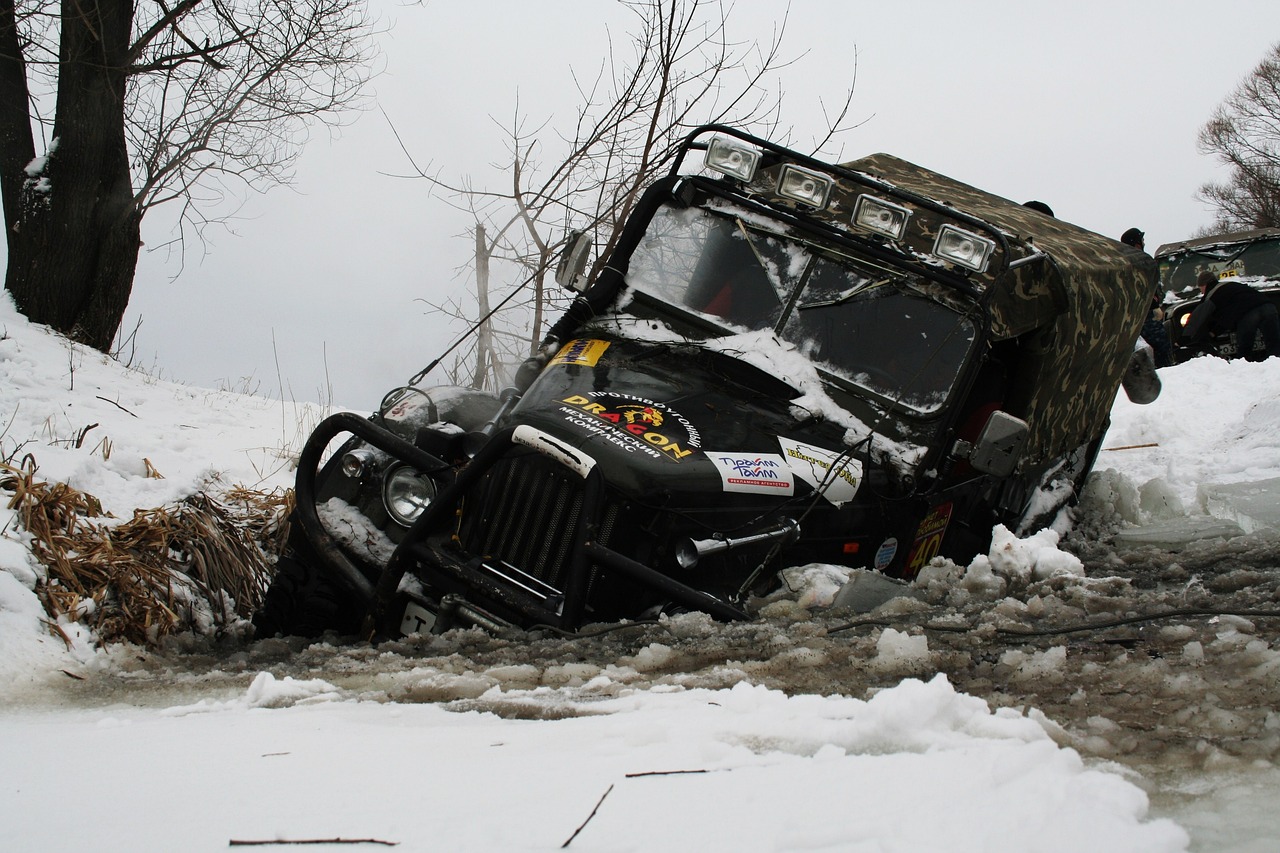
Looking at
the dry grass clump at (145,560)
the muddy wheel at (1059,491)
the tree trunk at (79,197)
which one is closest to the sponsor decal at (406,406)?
the dry grass clump at (145,560)

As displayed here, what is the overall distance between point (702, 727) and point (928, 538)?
2.94 metres

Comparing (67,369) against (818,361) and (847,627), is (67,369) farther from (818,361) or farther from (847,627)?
(847,627)

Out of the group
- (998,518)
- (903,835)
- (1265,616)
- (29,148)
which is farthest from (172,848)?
(29,148)

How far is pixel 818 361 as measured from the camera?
16.1ft

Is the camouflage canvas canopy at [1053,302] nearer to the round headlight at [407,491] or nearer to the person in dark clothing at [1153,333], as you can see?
the round headlight at [407,491]

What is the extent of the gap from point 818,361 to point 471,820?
3.33m

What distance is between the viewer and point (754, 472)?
416 centimetres

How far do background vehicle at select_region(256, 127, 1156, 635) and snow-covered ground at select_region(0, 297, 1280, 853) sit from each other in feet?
0.96

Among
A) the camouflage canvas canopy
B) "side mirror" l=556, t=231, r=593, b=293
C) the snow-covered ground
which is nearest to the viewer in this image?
the snow-covered ground

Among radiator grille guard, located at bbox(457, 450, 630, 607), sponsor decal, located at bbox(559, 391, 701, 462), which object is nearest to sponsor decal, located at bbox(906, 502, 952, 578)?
sponsor decal, located at bbox(559, 391, 701, 462)

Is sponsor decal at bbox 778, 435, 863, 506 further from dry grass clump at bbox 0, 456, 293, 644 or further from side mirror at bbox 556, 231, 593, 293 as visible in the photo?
dry grass clump at bbox 0, 456, 293, 644

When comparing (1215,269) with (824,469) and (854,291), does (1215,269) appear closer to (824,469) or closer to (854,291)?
(854,291)

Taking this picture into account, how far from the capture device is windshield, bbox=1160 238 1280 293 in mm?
16016

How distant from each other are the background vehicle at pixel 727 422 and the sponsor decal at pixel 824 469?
0.01 metres
